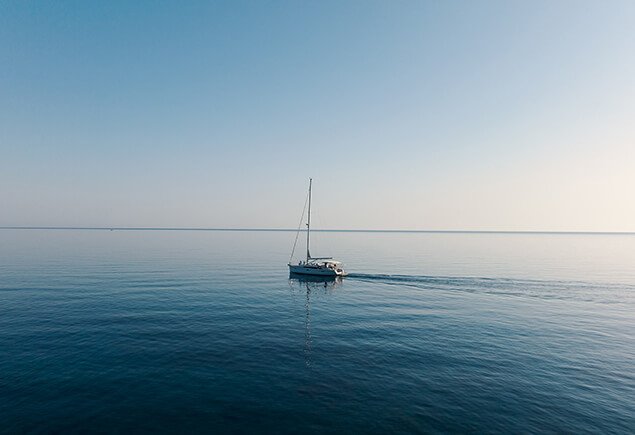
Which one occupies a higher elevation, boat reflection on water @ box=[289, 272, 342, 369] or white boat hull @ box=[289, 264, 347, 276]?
white boat hull @ box=[289, 264, 347, 276]

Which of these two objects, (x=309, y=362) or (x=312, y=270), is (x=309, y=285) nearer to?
(x=312, y=270)

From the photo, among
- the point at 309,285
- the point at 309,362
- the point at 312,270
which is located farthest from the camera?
the point at 312,270

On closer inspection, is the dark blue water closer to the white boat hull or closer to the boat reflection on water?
the boat reflection on water

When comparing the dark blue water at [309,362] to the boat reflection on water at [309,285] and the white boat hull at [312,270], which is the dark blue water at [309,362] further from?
the white boat hull at [312,270]

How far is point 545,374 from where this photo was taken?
2862 cm

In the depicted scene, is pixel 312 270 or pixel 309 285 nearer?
pixel 309 285

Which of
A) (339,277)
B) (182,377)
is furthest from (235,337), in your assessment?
(339,277)

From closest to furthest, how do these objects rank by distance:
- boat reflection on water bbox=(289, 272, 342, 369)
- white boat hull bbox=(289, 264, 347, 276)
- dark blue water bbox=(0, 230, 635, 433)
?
dark blue water bbox=(0, 230, 635, 433) → boat reflection on water bbox=(289, 272, 342, 369) → white boat hull bbox=(289, 264, 347, 276)

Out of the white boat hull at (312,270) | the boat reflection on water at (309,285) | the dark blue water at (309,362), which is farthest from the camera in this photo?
the white boat hull at (312,270)

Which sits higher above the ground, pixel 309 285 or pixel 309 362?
pixel 309 285

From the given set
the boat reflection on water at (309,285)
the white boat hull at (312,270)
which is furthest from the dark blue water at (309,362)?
the white boat hull at (312,270)

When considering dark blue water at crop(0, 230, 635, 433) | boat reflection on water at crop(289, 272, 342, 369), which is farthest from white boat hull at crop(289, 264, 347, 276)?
dark blue water at crop(0, 230, 635, 433)

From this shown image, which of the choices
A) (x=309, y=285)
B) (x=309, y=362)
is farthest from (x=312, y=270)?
(x=309, y=362)

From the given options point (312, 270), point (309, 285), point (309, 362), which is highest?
point (312, 270)
